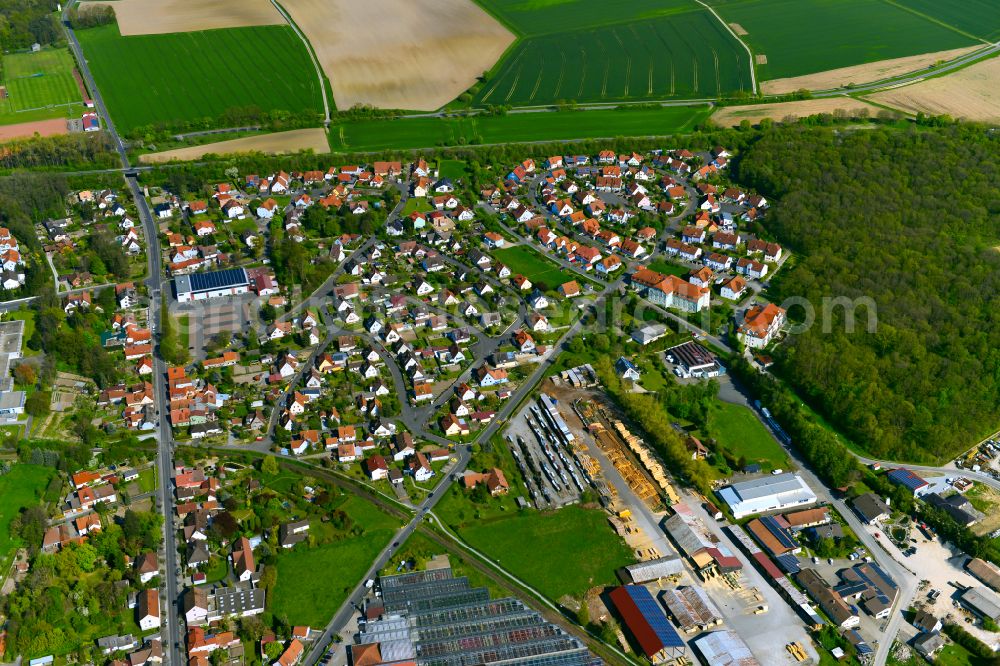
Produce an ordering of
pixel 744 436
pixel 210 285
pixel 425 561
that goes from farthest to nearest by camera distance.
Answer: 1. pixel 210 285
2. pixel 744 436
3. pixel 425 561

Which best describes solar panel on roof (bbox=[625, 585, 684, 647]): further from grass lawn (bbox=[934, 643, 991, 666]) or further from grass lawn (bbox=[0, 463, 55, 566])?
grass lawn (bbox=[0, 463, 55, 566])

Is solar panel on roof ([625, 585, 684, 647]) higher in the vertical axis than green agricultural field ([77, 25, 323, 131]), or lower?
lower

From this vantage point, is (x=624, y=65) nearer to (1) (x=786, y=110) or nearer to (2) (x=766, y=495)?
(1) (x=786, y=110)

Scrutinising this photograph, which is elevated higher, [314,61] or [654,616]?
[314,61]

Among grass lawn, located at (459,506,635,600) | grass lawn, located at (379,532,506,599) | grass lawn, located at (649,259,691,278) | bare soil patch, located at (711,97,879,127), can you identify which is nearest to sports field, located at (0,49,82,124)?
grass lawn, located at (649,259,691,278)

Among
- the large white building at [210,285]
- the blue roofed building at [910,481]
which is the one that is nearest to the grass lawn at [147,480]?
the large white building at [210,285]

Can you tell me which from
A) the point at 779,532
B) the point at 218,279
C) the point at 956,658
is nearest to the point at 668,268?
the point at 779,532
